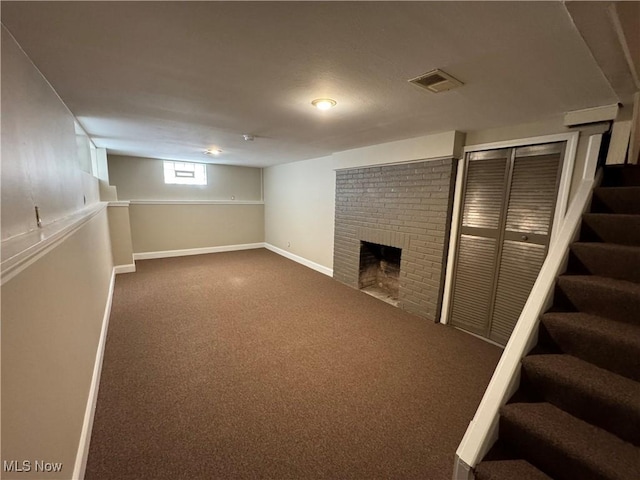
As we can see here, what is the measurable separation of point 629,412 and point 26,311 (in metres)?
2.47

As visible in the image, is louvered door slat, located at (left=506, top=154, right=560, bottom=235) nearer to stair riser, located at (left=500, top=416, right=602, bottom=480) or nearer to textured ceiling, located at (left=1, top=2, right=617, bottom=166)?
textured ceiling, located at (left=1, top=2, right=617, bottom=166)

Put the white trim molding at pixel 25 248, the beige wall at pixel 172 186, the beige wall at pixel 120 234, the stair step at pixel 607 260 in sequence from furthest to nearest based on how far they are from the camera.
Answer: the beige wall at pixel 172 186 → the beige wall at pixel 120 234 → the stair step at pixel 607 260 → the white trim molding at pixel 25 248

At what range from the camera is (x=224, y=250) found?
654 cm

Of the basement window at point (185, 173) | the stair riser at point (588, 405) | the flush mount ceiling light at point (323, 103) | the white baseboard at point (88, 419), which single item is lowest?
the white baseboard at point (88, 419)

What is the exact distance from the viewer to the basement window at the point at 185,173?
226 inches

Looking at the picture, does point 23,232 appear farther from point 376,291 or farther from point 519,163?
point 376,291

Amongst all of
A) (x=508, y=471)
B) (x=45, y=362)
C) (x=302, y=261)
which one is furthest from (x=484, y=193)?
(x=302, y=261)

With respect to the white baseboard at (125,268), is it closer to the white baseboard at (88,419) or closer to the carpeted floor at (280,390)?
the carpeted floor at (280,390)

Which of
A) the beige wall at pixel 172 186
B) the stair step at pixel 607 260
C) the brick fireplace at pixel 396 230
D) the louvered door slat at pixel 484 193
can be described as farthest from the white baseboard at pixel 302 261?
the stair step at pixel 607 260

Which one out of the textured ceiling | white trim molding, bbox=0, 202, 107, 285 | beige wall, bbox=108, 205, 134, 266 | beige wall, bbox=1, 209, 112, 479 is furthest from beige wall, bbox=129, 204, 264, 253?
white trim molding, bbox=0, 202, 107, 285

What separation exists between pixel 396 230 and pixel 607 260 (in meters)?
2.04

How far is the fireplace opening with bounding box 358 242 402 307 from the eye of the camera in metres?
4.08

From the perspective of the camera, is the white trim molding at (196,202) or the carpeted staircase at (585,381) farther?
the white trim molding at (196,202)

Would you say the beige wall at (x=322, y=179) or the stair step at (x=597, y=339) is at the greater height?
the beige wall at (x=322, y=179)
